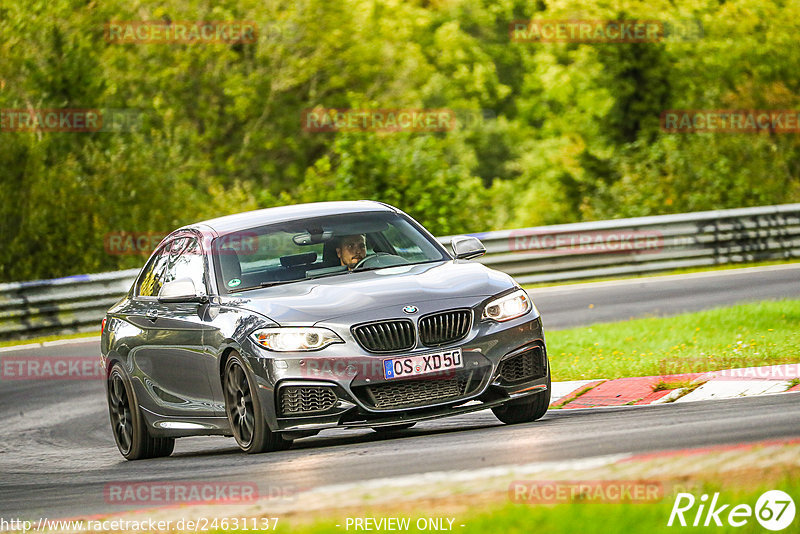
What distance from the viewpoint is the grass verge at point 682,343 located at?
1181 centimetres

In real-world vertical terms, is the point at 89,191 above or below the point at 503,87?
above

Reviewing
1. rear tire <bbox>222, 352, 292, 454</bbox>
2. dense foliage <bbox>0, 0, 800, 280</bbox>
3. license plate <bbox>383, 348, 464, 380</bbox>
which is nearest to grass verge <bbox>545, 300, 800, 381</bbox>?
license plate <bbox>383, 348, 464, 380</bbox>

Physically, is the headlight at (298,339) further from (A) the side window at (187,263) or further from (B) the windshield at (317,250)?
(A) the side window at (187,263)

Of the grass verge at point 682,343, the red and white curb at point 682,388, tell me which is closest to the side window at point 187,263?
the red and white curb at point 682,388

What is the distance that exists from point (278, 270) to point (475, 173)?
49.4 m

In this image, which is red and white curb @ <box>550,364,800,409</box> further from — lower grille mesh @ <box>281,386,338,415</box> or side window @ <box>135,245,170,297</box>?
side window @ <box>135,245,170,297</box>

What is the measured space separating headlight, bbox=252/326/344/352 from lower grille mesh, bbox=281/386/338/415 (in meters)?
0.25

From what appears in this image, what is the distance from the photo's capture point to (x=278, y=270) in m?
9.86

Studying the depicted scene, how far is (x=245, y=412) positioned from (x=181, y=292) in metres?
1.06

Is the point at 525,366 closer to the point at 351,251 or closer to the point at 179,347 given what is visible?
the point at 351,251

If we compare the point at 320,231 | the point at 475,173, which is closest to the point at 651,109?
the point at 475,173

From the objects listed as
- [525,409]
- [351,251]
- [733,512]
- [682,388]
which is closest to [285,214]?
[351,251]

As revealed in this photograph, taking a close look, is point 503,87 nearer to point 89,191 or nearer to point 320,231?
point 89,191

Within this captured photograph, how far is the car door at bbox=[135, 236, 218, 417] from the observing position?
9.66m
